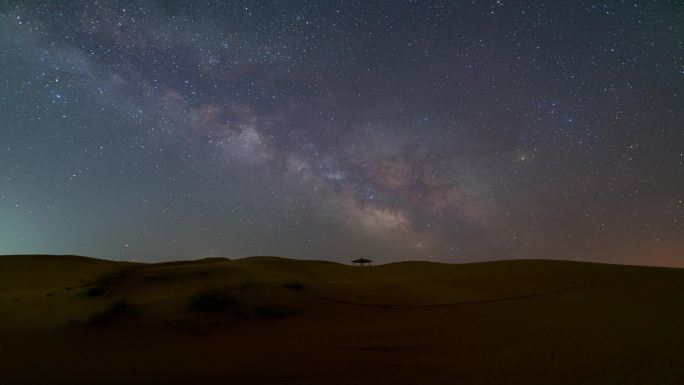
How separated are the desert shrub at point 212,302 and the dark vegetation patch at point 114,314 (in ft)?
4.03

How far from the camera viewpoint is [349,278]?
12.7 metres

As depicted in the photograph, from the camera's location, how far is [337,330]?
702 centimetres

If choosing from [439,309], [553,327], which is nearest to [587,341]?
[553,327]

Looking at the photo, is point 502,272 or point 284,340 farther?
point 502,272

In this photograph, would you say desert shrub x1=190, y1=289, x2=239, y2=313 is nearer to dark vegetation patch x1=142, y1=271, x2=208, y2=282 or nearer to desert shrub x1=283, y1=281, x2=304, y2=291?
desert shrub x1=283, y1=281, x2=304, y2=291

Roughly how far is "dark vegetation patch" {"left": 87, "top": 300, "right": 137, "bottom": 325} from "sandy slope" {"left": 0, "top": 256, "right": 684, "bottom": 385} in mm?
25

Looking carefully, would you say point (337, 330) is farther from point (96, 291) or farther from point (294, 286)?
point (96, 291)

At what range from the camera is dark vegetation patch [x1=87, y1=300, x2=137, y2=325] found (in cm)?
691

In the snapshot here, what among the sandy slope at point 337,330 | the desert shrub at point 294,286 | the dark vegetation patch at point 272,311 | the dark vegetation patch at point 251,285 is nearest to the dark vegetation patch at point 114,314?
the sandy slope at point 337,330

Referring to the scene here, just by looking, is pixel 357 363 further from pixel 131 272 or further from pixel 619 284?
pixel 619 284

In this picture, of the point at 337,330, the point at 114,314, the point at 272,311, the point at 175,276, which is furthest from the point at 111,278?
the point at 337,330

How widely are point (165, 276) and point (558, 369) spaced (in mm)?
9946

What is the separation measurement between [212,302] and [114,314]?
192 cm

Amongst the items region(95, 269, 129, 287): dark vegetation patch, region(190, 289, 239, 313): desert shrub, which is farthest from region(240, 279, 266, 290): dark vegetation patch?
region(95, 269, 129, 287): dark vegetation patch
